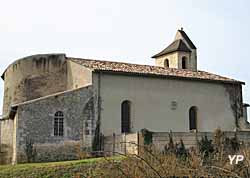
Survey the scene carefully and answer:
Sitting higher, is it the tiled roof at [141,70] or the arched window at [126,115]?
the tiled roof at [141,70]

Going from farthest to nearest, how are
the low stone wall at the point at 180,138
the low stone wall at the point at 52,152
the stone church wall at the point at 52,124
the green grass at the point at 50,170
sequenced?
the stone church wall at the point at 52,124 < the low stone wall at the point at 52,152 < the low stone wall at the point at 180,138 < the green grass at the point at 50,170

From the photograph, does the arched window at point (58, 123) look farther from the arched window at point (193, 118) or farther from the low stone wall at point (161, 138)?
the arched window at point (193, 118)

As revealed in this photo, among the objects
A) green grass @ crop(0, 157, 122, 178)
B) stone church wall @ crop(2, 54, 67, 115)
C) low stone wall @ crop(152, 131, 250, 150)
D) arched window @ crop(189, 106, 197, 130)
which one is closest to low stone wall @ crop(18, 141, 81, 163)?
green grass @ crop(0, 157, 122, 178)

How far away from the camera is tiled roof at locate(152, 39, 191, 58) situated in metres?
45.9

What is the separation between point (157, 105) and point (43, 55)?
970 cm

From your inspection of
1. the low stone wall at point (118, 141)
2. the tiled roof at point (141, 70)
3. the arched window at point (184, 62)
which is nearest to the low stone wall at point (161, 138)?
the low stone wall at point (118, 141)

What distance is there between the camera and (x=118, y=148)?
107 feet

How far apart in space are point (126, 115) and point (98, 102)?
8.56 ft

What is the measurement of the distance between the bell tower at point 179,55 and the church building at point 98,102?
4.19 meters

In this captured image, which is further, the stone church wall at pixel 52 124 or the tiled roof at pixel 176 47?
the tiled roof at pixel 176 47

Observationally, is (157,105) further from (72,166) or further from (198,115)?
(72,166)

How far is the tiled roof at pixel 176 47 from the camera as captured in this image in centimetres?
4586

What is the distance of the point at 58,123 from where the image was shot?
3356cm

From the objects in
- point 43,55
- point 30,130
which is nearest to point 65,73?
point 43,55
